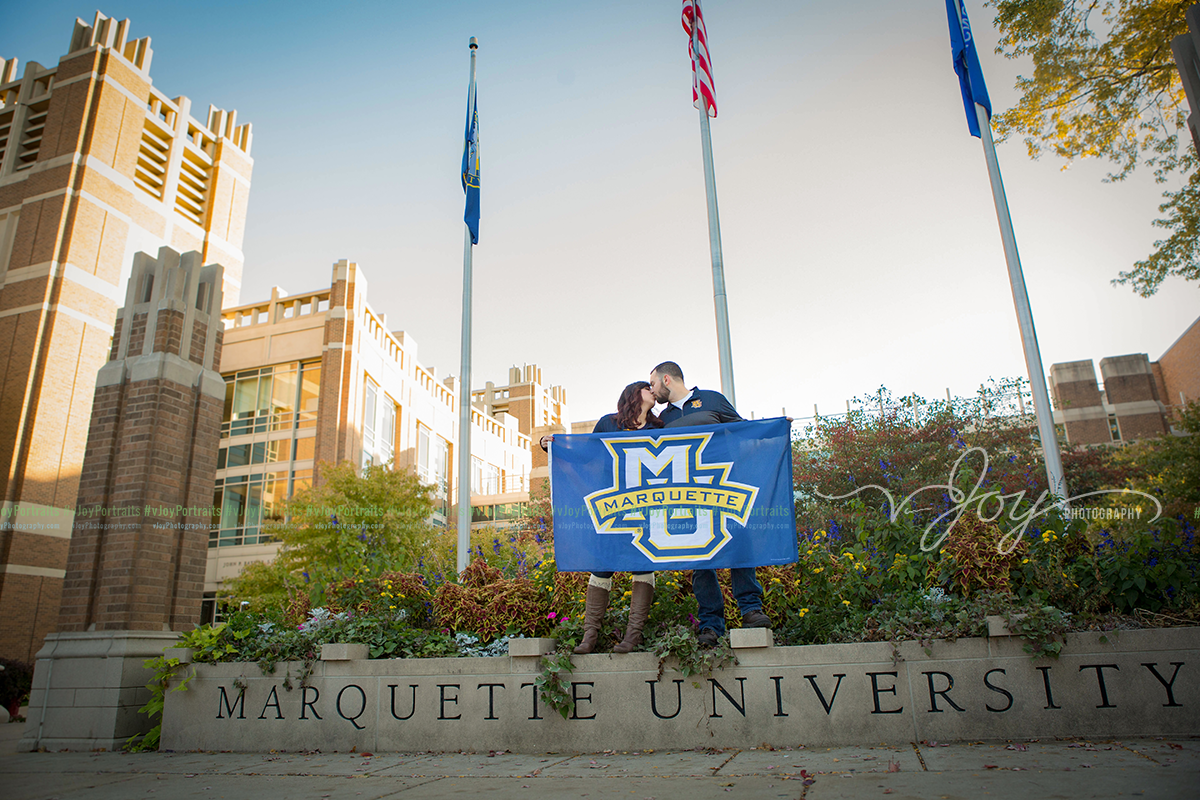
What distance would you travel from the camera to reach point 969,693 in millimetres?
4914

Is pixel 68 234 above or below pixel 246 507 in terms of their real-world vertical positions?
above

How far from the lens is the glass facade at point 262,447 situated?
98.1 ft

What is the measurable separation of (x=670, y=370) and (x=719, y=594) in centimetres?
200

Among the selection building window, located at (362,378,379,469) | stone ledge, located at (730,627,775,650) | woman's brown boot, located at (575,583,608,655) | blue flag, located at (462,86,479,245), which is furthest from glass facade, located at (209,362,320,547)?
stone ledge, located at (730,627,775,650)

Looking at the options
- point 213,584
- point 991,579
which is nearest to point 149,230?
point 213,584

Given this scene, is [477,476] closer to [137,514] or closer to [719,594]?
[137,514]

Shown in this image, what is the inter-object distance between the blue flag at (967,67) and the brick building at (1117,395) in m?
34.7

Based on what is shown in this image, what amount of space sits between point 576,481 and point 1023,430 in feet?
60.5

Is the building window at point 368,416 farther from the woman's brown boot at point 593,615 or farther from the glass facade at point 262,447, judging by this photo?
the woman's brown boot at point 593,615

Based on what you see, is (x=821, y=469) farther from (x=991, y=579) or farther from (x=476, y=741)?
(x=476, y=741)

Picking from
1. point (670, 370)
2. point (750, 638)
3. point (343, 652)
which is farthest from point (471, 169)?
point (750, 638)

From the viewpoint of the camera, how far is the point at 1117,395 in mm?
39906

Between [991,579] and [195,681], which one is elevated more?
[991,579]

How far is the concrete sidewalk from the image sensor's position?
10.9ft
